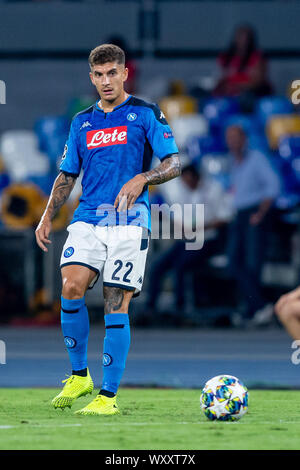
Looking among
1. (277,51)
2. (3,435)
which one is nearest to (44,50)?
(277,51)

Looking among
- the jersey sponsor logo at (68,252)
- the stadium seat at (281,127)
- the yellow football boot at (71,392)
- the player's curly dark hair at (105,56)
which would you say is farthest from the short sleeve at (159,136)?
the stadium seat at (281,127)

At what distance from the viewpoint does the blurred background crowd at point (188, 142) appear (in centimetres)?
1391

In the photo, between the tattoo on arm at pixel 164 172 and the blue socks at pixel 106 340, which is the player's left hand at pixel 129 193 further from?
the blue socks at pixel 106 340

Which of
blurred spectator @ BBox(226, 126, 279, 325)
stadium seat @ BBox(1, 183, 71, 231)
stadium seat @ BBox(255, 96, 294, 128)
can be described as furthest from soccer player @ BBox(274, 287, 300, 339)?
→ stadium seat @ BBox(255, 96, 294, 128)

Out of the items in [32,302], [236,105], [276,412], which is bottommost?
[32,302]

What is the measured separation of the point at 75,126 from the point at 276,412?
2304 mm

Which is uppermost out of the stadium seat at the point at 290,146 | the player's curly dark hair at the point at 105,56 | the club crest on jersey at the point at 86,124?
the player's curly dark hair at the point at 105,56

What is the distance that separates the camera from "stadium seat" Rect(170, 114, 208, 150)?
1600 cm

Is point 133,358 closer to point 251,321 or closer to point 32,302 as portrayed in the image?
point 251,321

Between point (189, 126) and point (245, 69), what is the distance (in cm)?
122

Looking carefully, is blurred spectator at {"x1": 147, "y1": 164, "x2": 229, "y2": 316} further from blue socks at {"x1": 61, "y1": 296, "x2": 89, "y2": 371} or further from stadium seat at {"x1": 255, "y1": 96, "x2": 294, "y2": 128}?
blue socks at {"x1": 61, "y1": 296, "x2": 89, "y2": 371}

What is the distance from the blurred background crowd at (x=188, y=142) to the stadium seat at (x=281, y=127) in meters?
0.02

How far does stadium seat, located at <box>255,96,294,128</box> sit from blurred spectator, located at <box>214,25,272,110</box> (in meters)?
0.48
